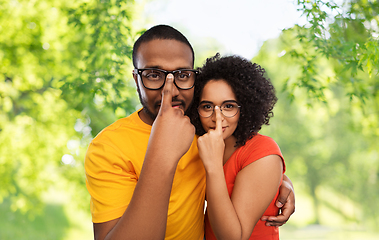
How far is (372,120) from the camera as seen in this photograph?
19.1 ft

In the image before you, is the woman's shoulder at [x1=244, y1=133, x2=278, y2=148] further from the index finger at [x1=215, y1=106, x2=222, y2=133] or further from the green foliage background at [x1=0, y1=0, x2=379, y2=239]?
the green foliage background at [x1=0, y1=0, x2=379, y2=239]

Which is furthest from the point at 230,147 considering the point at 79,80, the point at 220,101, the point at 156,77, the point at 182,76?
the point at 79,80

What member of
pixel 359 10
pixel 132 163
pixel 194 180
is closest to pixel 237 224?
pixel 194 180

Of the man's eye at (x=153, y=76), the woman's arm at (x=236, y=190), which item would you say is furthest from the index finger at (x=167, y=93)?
the woman's arm at (x=236, y=190)

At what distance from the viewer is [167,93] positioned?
1.53 metres

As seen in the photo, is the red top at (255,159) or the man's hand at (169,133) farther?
the red top at (255,159)

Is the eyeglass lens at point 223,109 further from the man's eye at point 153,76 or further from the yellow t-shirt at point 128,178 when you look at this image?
the man's eye at point 153,76

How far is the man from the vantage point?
132 centimetres

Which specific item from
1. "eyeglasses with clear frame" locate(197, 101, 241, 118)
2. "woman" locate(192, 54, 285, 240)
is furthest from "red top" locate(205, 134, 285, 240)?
"eyeglasses with clear frame" locate(197, 101, 241, 118)

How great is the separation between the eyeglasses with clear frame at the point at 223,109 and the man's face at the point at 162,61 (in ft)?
0.54

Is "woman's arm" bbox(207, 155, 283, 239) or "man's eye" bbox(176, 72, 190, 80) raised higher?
"man's eye" bbox(176, 72, 190, 80)

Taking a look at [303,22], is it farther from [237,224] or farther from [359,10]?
[237,224]

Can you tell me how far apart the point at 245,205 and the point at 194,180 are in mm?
388

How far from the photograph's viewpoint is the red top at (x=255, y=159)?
1.75 metres
